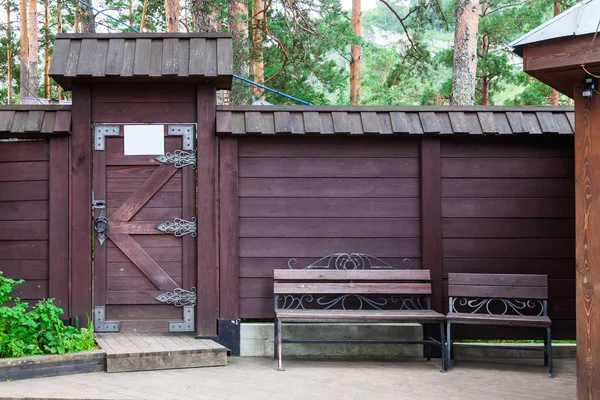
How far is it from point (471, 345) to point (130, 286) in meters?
3.16

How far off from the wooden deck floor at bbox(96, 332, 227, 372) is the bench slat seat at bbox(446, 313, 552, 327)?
1987 millimetres

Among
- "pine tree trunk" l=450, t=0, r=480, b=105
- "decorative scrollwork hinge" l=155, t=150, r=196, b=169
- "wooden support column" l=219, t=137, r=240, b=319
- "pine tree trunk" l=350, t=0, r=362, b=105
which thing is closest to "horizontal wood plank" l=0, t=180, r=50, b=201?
"decorative scrollwork hinge" l=155, t=150, r=196, b=169

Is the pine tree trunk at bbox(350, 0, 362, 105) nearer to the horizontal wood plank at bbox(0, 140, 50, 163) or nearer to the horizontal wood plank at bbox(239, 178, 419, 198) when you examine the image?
the horizontal wood plank at bbox(239, 178, 419, 198)

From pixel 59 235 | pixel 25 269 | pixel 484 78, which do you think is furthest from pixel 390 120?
pixel 484 78

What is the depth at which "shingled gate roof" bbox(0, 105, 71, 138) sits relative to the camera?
646cm

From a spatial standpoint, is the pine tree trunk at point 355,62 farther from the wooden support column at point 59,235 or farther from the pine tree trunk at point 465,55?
the wooden support column at point 59,235

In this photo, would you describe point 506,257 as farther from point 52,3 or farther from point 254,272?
point 52,3

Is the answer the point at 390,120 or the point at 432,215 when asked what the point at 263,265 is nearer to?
the point at 432,215

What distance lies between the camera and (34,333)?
589cm

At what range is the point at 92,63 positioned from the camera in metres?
6.46

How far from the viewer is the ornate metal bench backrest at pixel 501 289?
21.0 feet

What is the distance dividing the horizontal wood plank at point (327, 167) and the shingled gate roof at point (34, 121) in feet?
5.35

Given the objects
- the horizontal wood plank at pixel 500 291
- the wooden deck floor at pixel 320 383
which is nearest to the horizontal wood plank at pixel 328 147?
the horizontal wood plank at pixel 500 291

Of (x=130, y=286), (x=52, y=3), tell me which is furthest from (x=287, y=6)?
(x=52, y=3)
